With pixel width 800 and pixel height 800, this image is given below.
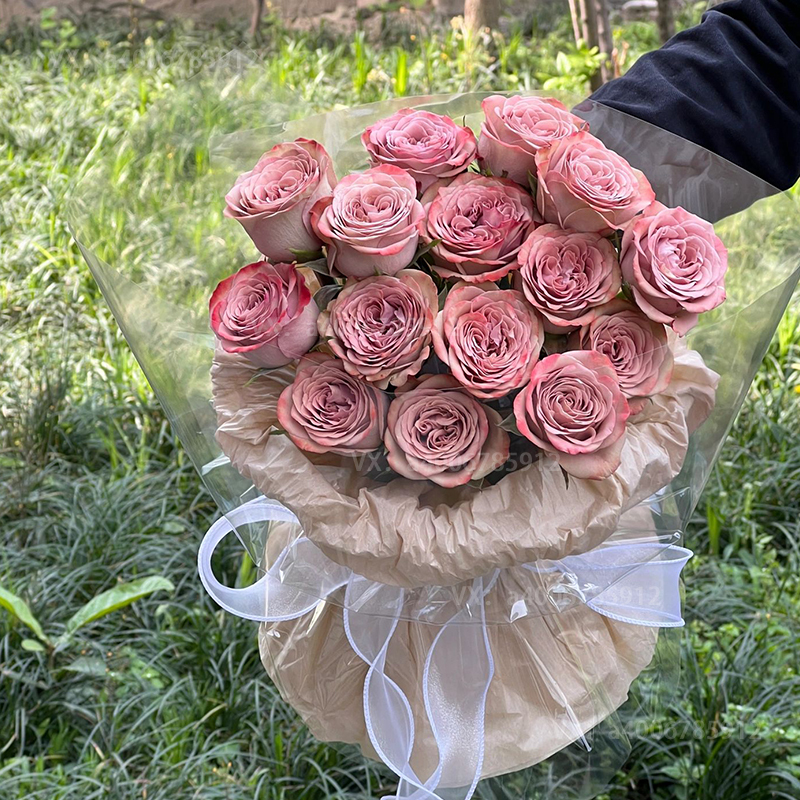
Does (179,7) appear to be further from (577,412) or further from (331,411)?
(577,412)

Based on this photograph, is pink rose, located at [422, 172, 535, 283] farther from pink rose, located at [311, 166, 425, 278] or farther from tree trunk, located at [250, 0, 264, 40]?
tree trunk, located at [250, 0, 264, 40]

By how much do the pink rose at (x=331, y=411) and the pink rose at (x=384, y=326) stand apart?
0.02m

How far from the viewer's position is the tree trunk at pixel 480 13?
454 cm

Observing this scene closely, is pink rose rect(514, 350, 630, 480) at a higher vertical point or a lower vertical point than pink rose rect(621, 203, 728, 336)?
lower

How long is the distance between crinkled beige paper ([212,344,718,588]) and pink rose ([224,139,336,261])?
121 mm

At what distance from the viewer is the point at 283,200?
0.83 m

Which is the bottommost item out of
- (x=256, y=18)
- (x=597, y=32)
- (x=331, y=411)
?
(x=256, y=18)

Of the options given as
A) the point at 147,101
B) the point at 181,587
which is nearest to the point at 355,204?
the point at 181,587

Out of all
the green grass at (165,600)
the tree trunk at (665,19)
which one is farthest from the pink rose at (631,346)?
the tree trunk at (665,19)

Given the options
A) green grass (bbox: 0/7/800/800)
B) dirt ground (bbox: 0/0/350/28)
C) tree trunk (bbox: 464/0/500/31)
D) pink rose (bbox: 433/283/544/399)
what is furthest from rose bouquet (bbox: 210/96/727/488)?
dirt ground (bbox: 0/0/350/28)

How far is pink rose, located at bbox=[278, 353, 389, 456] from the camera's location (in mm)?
805

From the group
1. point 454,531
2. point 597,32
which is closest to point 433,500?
point 454,531

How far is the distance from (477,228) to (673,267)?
0.17m

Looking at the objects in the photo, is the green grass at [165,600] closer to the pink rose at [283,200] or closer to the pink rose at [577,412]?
the pink rose at [283,200]
